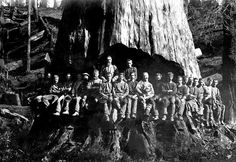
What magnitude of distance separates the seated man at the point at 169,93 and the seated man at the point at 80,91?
1888mm

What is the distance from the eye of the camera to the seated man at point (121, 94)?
A: 10.2 metres

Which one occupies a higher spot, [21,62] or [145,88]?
[21,62]

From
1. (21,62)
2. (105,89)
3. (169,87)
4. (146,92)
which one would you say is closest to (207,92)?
(169,87)

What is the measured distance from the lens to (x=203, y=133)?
11.3 meters

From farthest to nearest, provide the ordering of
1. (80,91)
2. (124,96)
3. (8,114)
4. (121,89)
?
(8,114) → (80,91) → (121,89) → (124,96)

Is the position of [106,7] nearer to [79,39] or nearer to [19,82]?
[79,39]

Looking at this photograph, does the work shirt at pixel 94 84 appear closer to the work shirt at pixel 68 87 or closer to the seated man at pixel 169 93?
the work shirt at pixel 68 87

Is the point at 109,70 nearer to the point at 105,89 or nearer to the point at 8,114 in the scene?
the point at 105,89

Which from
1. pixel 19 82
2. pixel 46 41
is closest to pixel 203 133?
pixel 19 82

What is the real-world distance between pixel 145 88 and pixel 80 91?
5.30 feet

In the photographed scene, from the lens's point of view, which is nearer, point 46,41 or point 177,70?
point 177,70

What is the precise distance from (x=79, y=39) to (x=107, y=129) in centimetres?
254

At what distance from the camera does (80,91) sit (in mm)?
10859

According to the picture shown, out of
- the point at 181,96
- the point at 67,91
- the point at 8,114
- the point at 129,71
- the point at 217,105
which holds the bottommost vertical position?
the point at 8,114
